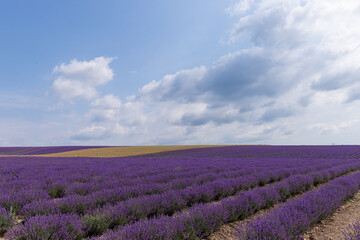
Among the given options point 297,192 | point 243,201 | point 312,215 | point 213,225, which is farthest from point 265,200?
point 297,192

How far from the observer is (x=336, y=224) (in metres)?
3.61

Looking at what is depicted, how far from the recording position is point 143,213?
3.32 metres

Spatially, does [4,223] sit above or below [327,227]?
above

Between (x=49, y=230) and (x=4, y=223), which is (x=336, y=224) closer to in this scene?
(x=49, y=230)

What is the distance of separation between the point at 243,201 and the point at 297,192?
9.90 feet

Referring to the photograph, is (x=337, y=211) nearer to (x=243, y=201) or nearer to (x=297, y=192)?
(x=297, y=192)

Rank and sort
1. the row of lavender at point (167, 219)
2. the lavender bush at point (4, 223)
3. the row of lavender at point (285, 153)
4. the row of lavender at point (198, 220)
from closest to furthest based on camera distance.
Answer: the row of lavender at point (198, 220), the row of lavender at point (167, 219), the lavender bush at point (4, 223), the row of lavender at point (285, 153)

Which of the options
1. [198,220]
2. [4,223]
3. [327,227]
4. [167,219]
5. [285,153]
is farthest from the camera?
[285,153]

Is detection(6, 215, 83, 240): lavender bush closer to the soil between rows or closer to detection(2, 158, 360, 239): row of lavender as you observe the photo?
detection(2, 158, 360, 239): row of lavender

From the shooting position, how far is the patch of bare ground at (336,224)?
3.11m

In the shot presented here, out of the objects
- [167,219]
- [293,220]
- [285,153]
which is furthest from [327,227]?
[285,153]

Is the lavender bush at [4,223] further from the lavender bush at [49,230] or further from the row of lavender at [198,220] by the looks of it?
the row of lavender at [198,220]

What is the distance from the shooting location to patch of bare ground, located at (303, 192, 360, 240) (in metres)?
3.11

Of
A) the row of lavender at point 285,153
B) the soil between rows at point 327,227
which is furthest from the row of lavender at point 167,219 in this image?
the row of lavender at point 285,153
